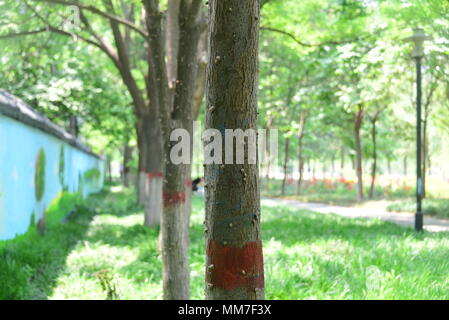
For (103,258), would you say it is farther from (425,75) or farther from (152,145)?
(425,75)

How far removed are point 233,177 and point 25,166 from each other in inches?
297

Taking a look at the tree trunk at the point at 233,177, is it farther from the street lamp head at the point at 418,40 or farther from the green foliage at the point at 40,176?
the green foliage at the point at 40,176

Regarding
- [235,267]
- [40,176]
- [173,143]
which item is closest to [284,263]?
[173,143]

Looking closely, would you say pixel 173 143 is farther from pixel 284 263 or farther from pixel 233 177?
pixel 233 177

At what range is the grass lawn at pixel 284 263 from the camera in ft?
10.1

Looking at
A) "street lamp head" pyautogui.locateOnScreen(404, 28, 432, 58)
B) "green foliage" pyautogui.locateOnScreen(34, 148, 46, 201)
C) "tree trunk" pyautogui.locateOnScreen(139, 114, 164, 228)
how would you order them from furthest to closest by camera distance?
"tree trunk" pyautogui.locateOnScreen(139, 114, 164, 228) → "green foliage" pyautogui.locateOnScreen(34, 148, 46, 201) → "street lamp head" pyautogui.locateOnScreen(404, 28, 432, 58)

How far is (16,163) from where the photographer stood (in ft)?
25.7

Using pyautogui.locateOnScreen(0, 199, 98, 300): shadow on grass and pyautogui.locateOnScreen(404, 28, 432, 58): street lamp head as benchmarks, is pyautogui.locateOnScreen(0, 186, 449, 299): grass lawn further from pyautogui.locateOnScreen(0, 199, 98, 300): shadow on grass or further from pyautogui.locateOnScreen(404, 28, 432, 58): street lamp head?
pyautogui.locateOnScreen(404, 28, 432, 58): street lamp head

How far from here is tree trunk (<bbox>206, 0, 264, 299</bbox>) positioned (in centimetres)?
194

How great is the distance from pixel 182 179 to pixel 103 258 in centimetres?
408

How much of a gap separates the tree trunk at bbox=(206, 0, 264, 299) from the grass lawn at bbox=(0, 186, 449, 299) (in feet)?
2.78

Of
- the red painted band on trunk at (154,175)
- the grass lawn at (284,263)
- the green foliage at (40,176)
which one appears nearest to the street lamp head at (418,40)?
the grass lawn at (284,263)

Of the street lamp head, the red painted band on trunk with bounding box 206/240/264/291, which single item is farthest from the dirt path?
the red painted band on trunk with bounding box 206/240/264/291
